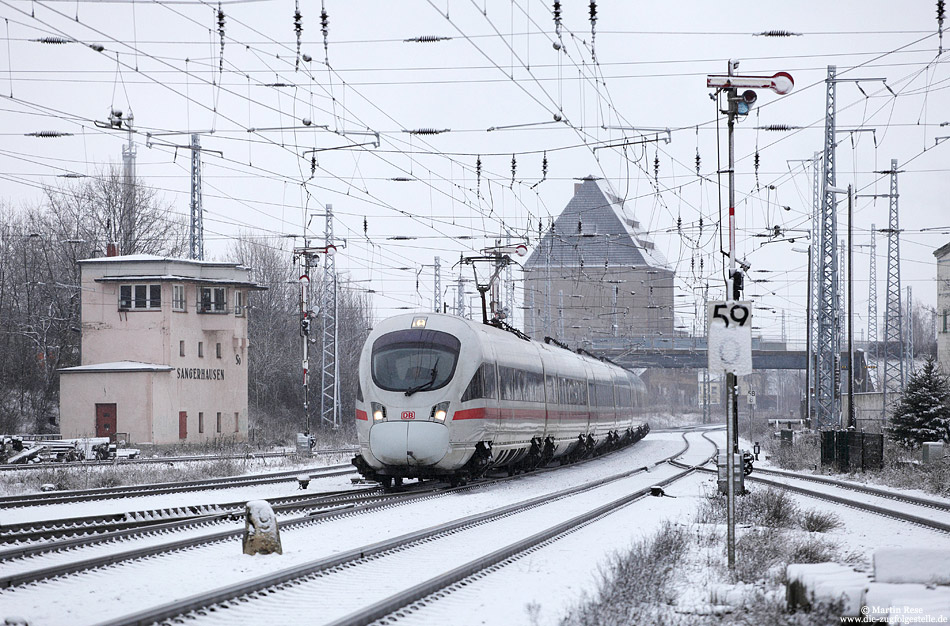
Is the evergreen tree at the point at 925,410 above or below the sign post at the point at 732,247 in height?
below

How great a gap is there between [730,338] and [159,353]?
41.1m

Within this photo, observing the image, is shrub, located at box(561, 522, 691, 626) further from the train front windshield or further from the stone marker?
the train front windshield

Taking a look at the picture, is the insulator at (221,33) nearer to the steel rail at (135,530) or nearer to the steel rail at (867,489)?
the steel rail at (135,530)

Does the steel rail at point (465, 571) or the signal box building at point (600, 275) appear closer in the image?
the steel rail at point (465, 571)

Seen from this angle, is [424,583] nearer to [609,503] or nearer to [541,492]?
[609,503]

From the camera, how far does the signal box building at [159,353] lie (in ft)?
153

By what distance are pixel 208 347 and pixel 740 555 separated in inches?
1701

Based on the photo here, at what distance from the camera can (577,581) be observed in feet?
35.2

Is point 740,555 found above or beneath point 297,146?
beneath

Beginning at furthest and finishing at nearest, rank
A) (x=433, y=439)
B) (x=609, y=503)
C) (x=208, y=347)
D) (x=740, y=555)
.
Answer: (x=208, y=347), (x=433, y=439), (x=609, y=503), (x=740, y=555)

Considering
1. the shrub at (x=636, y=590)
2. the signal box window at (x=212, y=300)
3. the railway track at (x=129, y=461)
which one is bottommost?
the railway track at (x=129, y=461)

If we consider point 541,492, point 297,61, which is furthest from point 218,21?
point 541,492

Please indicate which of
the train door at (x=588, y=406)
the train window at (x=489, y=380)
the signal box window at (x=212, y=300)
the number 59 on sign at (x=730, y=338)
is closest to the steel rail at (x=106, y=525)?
the train window at (x=489, y=380)

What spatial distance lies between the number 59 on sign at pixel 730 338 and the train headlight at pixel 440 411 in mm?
10112
